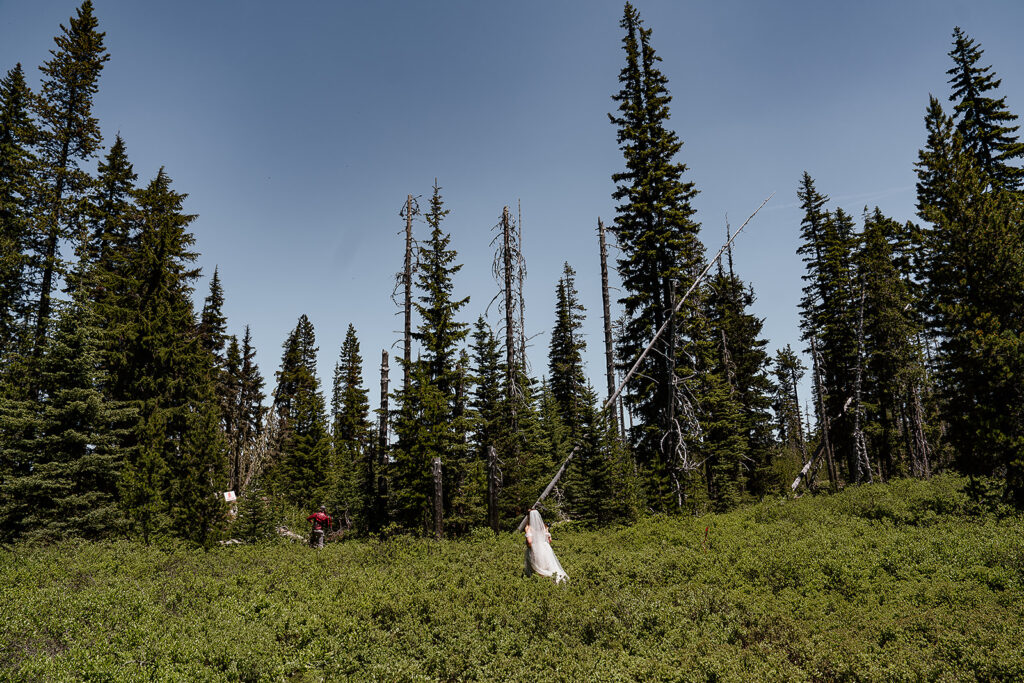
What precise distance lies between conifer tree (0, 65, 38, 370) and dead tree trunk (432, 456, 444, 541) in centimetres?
1708

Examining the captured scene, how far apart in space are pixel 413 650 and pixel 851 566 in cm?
945

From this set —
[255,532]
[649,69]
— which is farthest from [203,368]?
[649,69]

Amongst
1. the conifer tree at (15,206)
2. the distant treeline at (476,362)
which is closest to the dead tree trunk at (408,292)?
the distant treeline at (476,362)

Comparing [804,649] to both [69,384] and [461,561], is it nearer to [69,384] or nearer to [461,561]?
[461,561]

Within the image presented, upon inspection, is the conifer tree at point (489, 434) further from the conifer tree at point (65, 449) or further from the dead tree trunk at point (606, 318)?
the conifer tree at point (65, 449)

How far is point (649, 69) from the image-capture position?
21656mm

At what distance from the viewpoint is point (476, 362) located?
2698 cm

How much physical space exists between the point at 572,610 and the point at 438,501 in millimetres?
9600

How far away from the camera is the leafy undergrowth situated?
7.51 metres

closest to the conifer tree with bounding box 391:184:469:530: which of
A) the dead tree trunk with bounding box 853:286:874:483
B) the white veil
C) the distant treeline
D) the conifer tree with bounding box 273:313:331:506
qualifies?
the distant treeline

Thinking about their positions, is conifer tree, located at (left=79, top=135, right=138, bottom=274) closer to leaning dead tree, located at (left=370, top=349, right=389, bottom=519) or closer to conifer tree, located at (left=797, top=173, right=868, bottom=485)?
leaning dead tree, located at (left=370, top=349, right=389, bottom=519)

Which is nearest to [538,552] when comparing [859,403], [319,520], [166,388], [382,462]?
[319,520]

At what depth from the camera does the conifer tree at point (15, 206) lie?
20.5m

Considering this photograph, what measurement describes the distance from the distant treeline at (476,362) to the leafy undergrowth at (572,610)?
3409 millimetres
